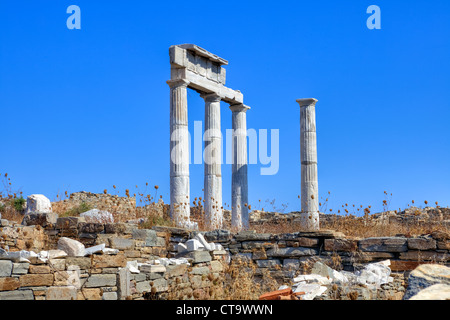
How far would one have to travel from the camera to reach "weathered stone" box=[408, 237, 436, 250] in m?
11.0

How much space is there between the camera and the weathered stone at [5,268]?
24.4 ft

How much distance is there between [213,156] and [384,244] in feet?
28.0

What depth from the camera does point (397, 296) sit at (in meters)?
9.25

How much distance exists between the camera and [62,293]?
7.77 metres

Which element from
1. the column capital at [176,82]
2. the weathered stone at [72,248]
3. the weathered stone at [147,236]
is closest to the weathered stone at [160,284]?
the weathered stone at [72,248]

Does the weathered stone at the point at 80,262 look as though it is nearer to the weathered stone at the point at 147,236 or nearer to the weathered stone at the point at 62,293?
the weathered stone at the point at 62,293

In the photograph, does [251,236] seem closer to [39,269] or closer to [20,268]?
[39,269]

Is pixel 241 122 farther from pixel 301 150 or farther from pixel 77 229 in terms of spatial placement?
pixel 77 229

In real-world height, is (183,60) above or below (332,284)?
above

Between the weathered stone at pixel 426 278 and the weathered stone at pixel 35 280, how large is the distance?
4983mm

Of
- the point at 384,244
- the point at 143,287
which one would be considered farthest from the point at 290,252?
the point at 143,287

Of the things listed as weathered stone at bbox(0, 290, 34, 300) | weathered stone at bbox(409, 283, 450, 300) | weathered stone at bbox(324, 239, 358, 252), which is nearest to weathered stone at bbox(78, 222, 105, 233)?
weathered stone at bbox(0, 290, 34, 300)
